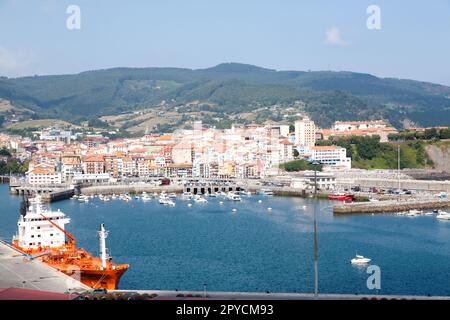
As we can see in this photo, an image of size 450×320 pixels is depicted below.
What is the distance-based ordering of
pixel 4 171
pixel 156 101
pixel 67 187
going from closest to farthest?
pixel 67 187 → pixel 4 171 → pixel 156 101

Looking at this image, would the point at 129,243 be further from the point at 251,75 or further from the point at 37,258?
the point at 251,75

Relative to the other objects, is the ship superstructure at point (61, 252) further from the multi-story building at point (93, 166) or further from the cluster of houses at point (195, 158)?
the multi-story building at point (93, 166)

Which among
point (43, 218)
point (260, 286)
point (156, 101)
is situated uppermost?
point (156, 101)

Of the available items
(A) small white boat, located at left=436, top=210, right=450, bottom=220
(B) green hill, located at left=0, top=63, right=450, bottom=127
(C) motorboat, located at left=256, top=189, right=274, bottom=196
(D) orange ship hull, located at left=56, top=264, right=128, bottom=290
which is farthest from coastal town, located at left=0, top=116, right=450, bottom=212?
(B) green hill, located at left=0, top=63, right=450, bottom=127

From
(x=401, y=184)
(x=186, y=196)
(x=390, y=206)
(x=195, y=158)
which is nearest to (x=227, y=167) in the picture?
(x=195, y=158)

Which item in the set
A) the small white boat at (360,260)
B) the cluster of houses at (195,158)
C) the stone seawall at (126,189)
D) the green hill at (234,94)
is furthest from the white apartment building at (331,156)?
the green hill at (234,94)

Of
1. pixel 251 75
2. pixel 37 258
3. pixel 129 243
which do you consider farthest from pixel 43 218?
pixel 251 75

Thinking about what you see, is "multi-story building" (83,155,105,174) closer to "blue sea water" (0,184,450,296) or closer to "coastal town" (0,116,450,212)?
"coastal town" (0,116,450,212)
